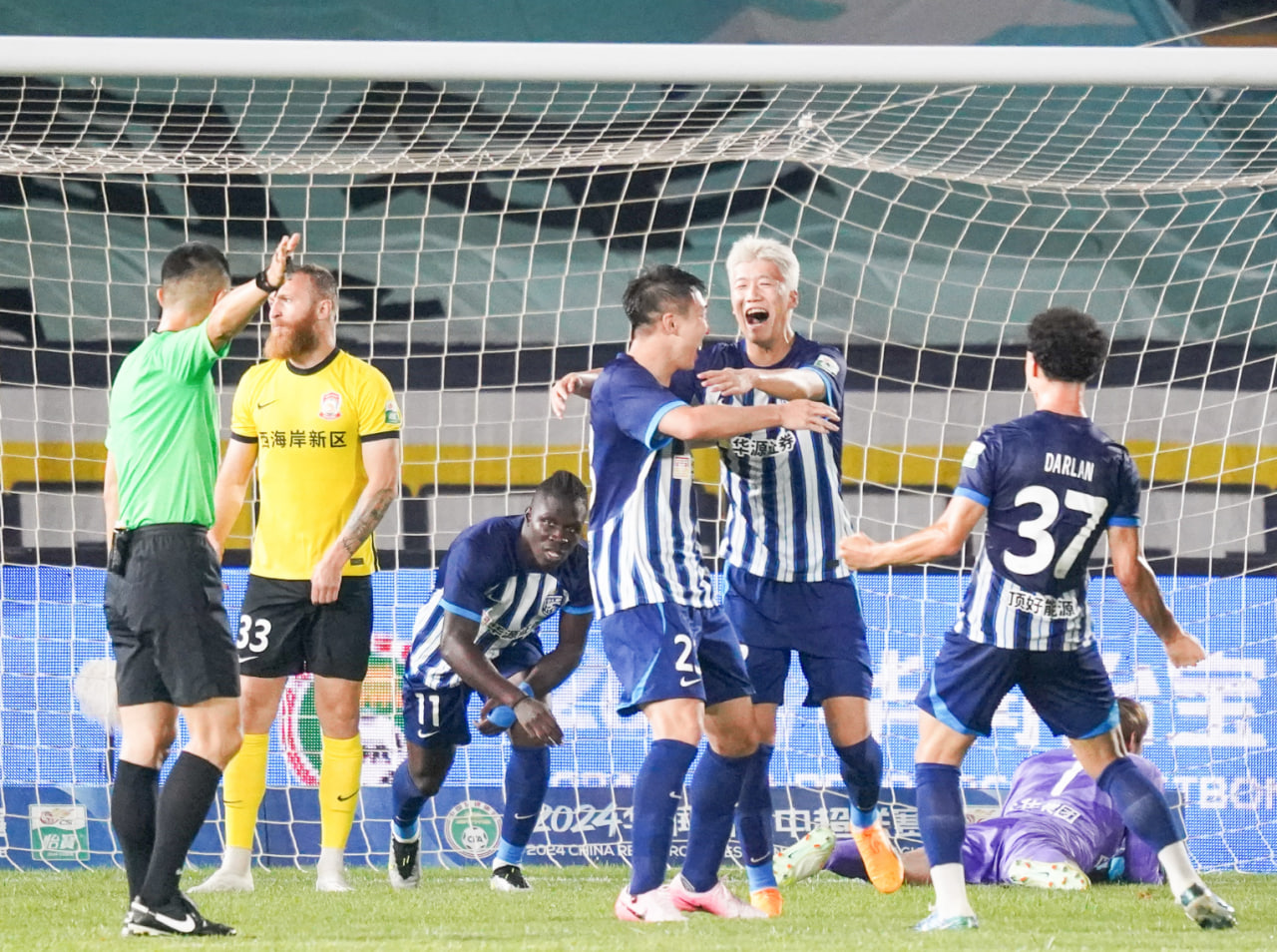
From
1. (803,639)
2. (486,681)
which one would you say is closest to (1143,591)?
(803,639)

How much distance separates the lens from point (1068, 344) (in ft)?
13.3

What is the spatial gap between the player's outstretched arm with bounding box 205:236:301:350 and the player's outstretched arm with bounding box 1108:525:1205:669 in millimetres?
2096

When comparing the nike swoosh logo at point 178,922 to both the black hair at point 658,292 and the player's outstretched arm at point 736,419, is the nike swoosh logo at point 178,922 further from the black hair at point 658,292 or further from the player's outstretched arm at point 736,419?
the black hair at point 658,292

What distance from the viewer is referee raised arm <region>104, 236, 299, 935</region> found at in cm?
379

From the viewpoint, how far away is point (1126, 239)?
8227 mm

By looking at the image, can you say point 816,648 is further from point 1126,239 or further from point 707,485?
point 1126,239

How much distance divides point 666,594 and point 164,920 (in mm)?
1395

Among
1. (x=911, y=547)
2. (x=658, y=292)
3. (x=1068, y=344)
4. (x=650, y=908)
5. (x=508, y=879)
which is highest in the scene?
(x=658, y=292)

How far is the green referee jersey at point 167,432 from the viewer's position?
395 centimetres

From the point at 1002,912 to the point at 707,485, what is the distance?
10.6 ft

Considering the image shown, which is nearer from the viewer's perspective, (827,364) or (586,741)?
(827,364)

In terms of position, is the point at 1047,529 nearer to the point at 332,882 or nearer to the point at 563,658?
the point at 563,658

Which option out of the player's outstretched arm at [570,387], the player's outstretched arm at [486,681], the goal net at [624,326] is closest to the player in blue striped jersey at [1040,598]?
the player's outstretched arm at [570,387]

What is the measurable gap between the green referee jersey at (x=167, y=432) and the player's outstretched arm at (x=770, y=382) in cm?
119
